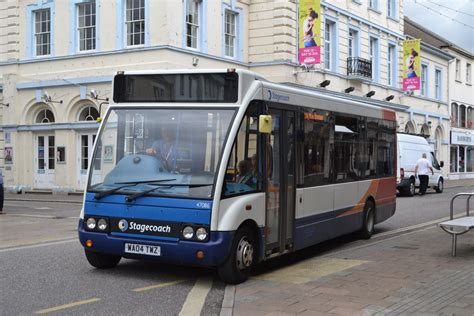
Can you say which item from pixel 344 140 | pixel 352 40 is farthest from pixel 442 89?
pixel 344 140

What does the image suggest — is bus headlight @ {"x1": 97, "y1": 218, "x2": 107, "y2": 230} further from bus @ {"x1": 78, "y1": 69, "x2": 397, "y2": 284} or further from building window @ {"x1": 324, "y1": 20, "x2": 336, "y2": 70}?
building window @ {"x1": 324, "y1": 20, "x2": 336, "y2": 70}

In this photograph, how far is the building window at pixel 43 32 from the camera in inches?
1082

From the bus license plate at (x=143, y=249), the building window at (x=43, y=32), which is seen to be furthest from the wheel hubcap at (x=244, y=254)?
the building window at (x=43, y=32)

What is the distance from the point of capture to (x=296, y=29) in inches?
1107

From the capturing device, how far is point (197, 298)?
6.84 metres

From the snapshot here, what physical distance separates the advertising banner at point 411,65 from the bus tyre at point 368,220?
85.4 ft

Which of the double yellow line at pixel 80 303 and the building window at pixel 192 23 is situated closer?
the double yellow line at pixel 80 303

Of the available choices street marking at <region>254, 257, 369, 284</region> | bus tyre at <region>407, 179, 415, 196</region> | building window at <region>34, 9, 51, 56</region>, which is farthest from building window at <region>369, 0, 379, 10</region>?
street marking at <region>254, 257, 369, 284</region>

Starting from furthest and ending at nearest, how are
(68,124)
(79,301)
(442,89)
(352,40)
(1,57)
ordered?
1. (442,89)
2. (352,40)
3. (1,57)
4. (68,124)
5. (79,301)

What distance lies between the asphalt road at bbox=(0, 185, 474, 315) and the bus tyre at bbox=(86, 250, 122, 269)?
104 millimetres

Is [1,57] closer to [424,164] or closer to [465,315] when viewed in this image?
[424,164]

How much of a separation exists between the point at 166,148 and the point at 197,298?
1.93 meters

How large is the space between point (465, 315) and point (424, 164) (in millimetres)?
20021

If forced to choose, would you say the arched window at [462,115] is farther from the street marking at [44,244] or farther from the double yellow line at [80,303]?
the double yellow line at [80,303]
